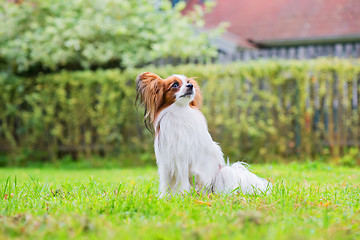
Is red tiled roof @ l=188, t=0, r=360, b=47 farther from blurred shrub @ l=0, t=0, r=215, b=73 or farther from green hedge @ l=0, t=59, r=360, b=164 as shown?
green hedge @ l=0, t=59, r=360, b=164

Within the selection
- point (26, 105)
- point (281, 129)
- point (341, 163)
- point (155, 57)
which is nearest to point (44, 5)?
point (26, 105)

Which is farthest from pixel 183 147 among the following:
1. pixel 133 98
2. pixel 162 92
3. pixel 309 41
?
pixel 309 41

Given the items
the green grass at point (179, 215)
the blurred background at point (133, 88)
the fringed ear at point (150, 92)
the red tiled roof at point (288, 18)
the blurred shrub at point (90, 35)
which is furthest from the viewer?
the red tiled roof at point (288, 18)

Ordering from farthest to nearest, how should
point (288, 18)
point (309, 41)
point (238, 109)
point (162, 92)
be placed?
point (288, 18) → point (309, 41) → point (238, 109) → point (162, 92)

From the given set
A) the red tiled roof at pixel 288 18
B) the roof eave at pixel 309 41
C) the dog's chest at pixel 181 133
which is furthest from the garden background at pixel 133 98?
the red tiled roof at pixel 288 18

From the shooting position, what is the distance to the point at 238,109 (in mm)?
9148

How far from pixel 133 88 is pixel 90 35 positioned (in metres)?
2.01

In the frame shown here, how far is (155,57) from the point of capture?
1013 cm

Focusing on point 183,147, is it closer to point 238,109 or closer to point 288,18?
point 238,109

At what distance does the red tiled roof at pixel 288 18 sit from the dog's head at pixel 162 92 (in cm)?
1043

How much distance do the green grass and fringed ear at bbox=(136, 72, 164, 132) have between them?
859 mm

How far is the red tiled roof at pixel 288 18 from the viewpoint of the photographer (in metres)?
13.8

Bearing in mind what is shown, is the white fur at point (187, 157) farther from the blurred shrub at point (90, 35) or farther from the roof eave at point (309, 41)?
the roof eave at point (309, 41)

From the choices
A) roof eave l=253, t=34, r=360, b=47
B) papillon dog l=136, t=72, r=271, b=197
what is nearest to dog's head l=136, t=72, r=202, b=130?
papillon dog l=136, t=72, r=271, b=197
